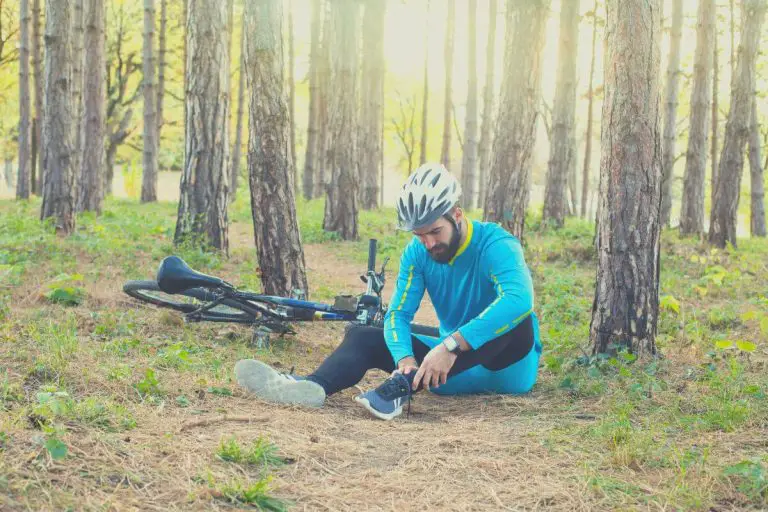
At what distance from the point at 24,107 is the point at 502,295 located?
71.2 ft

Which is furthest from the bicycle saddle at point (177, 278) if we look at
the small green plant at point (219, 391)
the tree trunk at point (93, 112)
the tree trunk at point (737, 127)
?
the tree trunk at point (93, 112)

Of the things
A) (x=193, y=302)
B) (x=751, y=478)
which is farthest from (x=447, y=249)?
(x=193, y=302)

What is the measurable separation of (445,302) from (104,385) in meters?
2.33

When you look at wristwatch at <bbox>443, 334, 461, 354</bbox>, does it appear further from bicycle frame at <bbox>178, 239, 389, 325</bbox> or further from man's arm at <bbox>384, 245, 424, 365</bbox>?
bicycle frame at <bbox>178, 239, 389, 325</bbox>

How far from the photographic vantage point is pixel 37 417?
4020 millimetres

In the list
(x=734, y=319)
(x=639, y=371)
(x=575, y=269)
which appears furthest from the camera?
(x=575, y=269)

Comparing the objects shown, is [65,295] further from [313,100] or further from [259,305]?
[313,100]

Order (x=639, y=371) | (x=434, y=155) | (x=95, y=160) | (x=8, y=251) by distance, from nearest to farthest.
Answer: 1. (x=639, y=371)
2. (x=8, y=251)
3. (x=95, y=160)
4. (x=434, y=155)

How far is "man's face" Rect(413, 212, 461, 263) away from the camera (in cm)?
523

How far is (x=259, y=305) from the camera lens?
22.6 ft

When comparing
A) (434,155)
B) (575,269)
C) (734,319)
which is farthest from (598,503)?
(434,155)

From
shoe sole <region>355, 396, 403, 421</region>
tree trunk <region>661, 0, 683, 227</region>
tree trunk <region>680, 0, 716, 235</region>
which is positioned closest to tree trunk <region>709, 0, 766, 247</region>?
tree trunk <region>680, 0, 716, 235</region>

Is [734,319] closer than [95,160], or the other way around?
[734,319]

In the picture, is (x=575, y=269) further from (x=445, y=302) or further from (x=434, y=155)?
(x=434, y=155)
